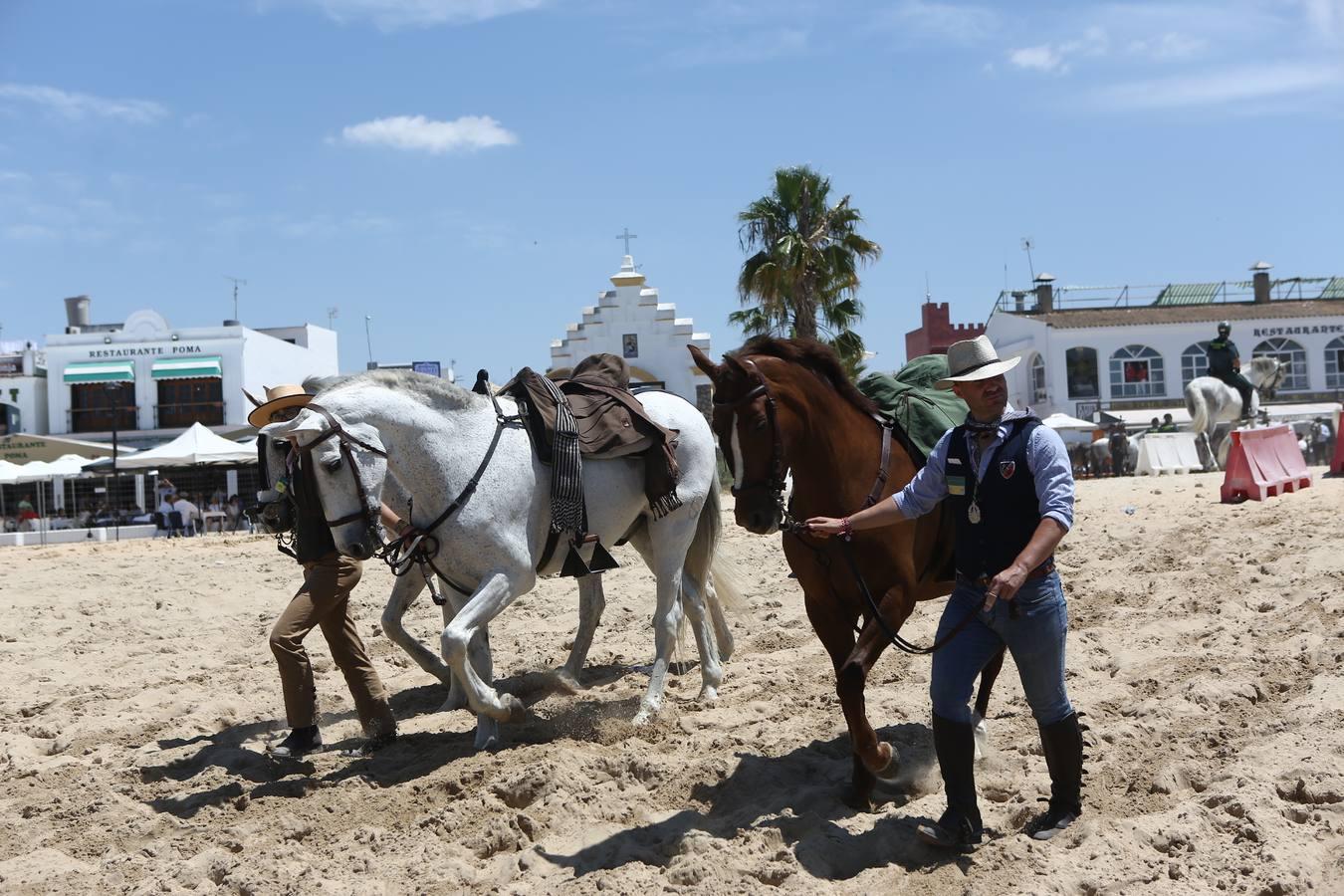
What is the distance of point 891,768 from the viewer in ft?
15.8

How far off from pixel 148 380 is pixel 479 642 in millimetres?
37978

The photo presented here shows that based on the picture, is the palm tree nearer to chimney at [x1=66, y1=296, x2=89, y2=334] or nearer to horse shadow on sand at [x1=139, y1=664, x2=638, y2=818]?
horse shadow on sand at [x1=139, y1=664, x2=638, y2=818]

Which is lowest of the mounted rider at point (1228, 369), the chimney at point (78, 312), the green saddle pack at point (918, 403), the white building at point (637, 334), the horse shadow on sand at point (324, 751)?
the horse shadow on sand at point (324, 751)

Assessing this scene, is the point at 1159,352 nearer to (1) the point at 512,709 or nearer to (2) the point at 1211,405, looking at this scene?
(2) the point at 1211,405

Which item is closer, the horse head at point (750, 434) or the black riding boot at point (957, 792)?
the black riding boot at point (957, 792)

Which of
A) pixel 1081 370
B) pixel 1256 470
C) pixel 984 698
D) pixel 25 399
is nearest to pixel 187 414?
pixel 25 399

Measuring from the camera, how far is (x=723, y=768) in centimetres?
527

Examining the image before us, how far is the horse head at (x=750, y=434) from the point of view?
14.9 feet

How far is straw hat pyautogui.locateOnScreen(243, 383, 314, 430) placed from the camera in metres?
6.24

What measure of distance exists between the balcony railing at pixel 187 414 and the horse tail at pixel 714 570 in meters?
34.8

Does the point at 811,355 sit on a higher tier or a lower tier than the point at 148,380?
lower

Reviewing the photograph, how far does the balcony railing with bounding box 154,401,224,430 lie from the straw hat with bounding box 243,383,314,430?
3509cm

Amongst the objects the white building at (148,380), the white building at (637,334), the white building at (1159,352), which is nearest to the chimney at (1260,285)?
the white building at (1159,352)

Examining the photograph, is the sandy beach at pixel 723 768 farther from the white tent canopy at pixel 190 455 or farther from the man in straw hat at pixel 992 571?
the white tent canopy at pixel 190 455
